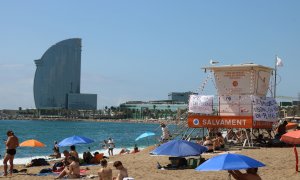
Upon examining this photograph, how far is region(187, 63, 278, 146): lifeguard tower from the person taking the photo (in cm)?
2349

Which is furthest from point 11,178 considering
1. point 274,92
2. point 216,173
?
point 274,92

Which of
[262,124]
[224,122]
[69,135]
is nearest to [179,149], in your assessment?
[224,122]

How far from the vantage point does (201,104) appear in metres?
24.4

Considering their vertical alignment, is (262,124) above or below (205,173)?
above

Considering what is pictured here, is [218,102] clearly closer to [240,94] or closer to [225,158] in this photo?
[240,94]

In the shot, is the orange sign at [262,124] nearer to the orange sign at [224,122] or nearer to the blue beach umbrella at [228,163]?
the orange sign at [224,122]

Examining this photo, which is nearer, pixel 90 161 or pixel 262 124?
pixel 90 161

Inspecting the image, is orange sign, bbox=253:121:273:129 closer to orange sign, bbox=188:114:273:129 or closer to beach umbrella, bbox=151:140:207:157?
orange sign, bbox=188:114:273:129

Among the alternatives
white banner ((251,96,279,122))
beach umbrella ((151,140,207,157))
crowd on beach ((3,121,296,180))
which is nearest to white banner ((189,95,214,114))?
crowd on beach ((3,121,296,180))

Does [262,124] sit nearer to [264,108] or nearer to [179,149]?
[264,108]

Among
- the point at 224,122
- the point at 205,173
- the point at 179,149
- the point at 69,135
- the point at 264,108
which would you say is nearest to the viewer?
the point at 205,173

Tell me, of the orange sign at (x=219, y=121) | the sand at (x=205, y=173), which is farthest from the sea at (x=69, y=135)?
the sand at (x=205, y=173)

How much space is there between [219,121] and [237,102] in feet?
4.26

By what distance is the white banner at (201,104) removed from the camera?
24.3 m
